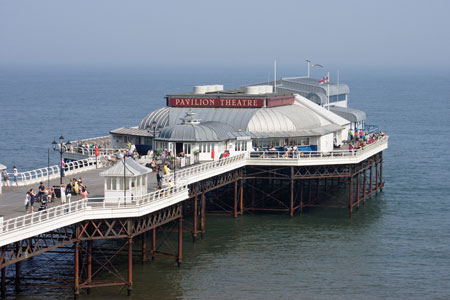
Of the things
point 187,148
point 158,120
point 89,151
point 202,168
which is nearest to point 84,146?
point 89,151

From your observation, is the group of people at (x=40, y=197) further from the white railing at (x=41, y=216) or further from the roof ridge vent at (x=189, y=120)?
the roof ridge vent at (x=189, y=120)

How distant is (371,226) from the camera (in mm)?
72375

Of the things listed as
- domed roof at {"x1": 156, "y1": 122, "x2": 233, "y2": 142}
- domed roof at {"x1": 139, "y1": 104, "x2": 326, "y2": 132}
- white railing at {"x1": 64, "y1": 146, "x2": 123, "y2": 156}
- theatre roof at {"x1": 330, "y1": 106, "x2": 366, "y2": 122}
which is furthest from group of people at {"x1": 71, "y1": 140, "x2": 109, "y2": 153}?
theatre roof at {"x1": 330, "y1": 106, "x2": 366, "y2": 122}

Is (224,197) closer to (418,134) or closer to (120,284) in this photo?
(120,284)

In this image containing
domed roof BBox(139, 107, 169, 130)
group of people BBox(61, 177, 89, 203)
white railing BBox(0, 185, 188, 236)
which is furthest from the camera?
domed roof BBox(139, 107, 169, 130)

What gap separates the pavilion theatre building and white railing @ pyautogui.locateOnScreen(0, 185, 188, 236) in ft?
52.6

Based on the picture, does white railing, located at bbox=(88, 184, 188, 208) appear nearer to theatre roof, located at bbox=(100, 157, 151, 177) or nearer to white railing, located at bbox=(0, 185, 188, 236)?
white railing, located at bbox=(0, 185, 188, 236)

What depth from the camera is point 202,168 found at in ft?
219

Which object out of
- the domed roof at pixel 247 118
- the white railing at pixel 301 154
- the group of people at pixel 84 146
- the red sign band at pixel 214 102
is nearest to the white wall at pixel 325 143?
the domed roof at pixel 247 118

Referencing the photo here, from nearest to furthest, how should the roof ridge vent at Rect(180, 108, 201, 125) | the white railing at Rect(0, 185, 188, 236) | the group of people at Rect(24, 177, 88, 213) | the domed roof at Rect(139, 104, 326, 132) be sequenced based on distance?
the white railing at Rect(0, 185, 188, 236) → the group of people at Rect(24, 177, 88, 213) → the roof ridge vent at Rect(180, 108, 201, 125) → the domed roof at Rect(139, 104, 326, 132)

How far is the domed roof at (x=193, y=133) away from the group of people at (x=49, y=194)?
16013mm

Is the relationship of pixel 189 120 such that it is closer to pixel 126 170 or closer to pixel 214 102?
pixel 214 102

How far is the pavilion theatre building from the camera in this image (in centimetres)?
7381

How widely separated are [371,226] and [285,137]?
35.4ft
